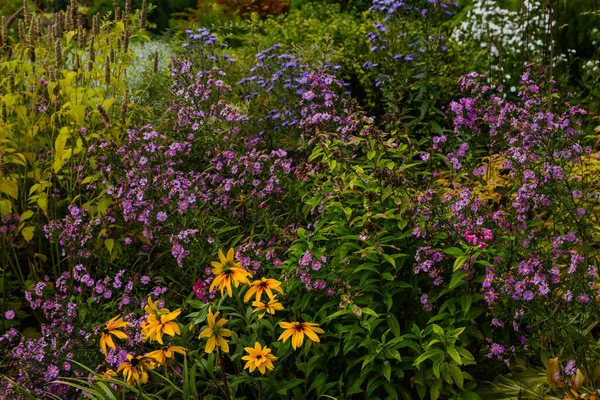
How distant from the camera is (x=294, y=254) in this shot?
9.15 feet

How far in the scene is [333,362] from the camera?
2.79 m

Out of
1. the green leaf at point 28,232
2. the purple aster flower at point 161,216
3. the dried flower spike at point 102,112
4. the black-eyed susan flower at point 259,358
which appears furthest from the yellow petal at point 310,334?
the green leaf at point 28,232

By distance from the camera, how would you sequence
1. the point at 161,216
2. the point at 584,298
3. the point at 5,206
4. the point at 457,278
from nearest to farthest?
the point at 584,298 < the point at 457,278 < the point at 161,216 < the point at 5,206

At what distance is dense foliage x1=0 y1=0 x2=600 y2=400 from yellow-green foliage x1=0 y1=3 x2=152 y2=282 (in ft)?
0.07

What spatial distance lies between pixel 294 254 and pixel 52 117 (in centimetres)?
144

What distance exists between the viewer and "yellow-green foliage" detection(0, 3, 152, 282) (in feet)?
11.2

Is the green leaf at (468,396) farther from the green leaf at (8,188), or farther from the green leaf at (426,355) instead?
the green leaf at (8,188)

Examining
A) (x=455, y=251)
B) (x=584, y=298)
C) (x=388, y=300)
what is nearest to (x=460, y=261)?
(x=455, y=251)

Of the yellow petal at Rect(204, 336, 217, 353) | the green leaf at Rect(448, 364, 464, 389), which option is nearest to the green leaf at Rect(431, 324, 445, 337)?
the green leaf at Rect(448, 364, 464, 389)

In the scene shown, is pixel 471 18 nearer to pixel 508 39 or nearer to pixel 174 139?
pixel 508 39

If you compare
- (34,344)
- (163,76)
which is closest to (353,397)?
(34,344)

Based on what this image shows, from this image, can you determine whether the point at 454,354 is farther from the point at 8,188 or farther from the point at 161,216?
the point at 8,188

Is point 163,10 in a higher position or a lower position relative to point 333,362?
lower

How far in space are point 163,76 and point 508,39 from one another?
294 centimetres
